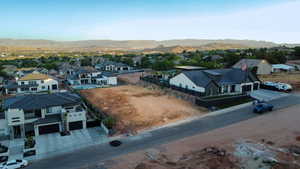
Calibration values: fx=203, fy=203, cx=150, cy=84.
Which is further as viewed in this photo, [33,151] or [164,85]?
[164,85]

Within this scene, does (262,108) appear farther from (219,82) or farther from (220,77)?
(220,77)

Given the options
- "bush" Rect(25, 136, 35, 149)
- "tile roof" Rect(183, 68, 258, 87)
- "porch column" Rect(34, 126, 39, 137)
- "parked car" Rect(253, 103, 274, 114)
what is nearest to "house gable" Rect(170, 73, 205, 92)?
"tile roof" Rect(183, 68, 258, 87)

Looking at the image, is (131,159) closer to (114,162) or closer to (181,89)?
→ (114,162)

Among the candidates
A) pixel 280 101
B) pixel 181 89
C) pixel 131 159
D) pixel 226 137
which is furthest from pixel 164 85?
pixel 131 159

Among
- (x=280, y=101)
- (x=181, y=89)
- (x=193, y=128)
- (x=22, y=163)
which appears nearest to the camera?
(x=22, y=163)

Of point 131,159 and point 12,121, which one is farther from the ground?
point 12,121

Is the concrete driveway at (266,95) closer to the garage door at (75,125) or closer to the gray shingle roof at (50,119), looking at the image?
the garage door at (75,125)

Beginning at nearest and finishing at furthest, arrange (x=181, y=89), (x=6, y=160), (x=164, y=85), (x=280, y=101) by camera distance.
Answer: (x=6, y=160) < (x=280, y=101) < (x=181, y=89) < (x=164, y=85)
